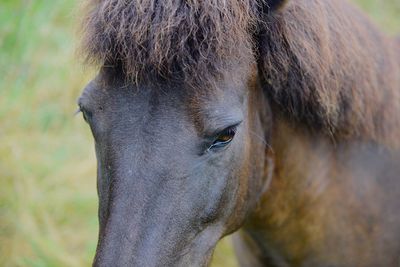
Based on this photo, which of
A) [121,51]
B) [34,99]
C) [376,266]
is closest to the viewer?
[121,51]

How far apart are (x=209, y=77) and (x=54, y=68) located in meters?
3.28

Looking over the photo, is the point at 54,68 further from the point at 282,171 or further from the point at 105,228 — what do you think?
the point at 105,228

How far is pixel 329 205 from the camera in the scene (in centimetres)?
239

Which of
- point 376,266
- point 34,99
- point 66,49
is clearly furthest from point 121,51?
point 66,49

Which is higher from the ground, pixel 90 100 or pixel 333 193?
pixel 90 100

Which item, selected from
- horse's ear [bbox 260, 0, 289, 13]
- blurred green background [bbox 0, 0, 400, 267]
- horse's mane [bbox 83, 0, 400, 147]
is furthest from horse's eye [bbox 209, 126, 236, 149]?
blurred green background [bbox 0, 0, 400, 267]

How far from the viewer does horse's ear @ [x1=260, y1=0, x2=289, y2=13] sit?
188 cm

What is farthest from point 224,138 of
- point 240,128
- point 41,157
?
point 41,157

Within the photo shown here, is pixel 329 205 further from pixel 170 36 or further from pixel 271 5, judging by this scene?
pixel 170 36

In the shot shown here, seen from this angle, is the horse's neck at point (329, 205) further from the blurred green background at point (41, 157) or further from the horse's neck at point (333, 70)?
the blurred green background at point (41, 157)

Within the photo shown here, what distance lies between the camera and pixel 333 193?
2.40 metres

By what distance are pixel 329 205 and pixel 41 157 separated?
2526mm

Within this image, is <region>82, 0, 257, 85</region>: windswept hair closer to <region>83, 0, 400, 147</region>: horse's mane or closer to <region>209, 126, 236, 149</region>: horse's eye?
<region>83, 0, 400, 147</region>: horse's mane

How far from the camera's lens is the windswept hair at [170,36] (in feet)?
5.59
